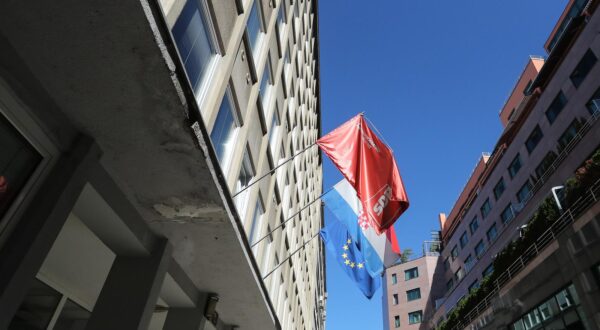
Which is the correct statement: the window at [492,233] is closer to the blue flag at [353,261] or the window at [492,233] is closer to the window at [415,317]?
the window at [415,317]

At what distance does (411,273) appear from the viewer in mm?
59188

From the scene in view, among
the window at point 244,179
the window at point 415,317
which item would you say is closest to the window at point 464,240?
the window at point 415,317

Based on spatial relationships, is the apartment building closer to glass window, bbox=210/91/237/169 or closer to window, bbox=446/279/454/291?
window, bbox=446/279/454/291

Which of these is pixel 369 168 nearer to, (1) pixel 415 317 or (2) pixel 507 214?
(2) pixel 507 214

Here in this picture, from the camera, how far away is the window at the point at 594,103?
2097 cm

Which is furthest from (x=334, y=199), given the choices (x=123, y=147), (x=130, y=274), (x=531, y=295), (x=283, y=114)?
(x=531, y=295)

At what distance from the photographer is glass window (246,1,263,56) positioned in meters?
9.88

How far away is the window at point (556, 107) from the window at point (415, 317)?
36462mm

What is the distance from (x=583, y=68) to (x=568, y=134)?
3.86 meters

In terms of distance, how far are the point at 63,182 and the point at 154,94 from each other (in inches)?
54.1

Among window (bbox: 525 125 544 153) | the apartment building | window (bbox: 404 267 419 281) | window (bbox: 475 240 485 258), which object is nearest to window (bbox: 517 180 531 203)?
the apartment building

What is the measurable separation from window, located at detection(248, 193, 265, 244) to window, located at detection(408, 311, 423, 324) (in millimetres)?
50510

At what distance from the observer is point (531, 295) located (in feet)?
64.3

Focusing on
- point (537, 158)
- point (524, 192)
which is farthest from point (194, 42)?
point (524, 192)
